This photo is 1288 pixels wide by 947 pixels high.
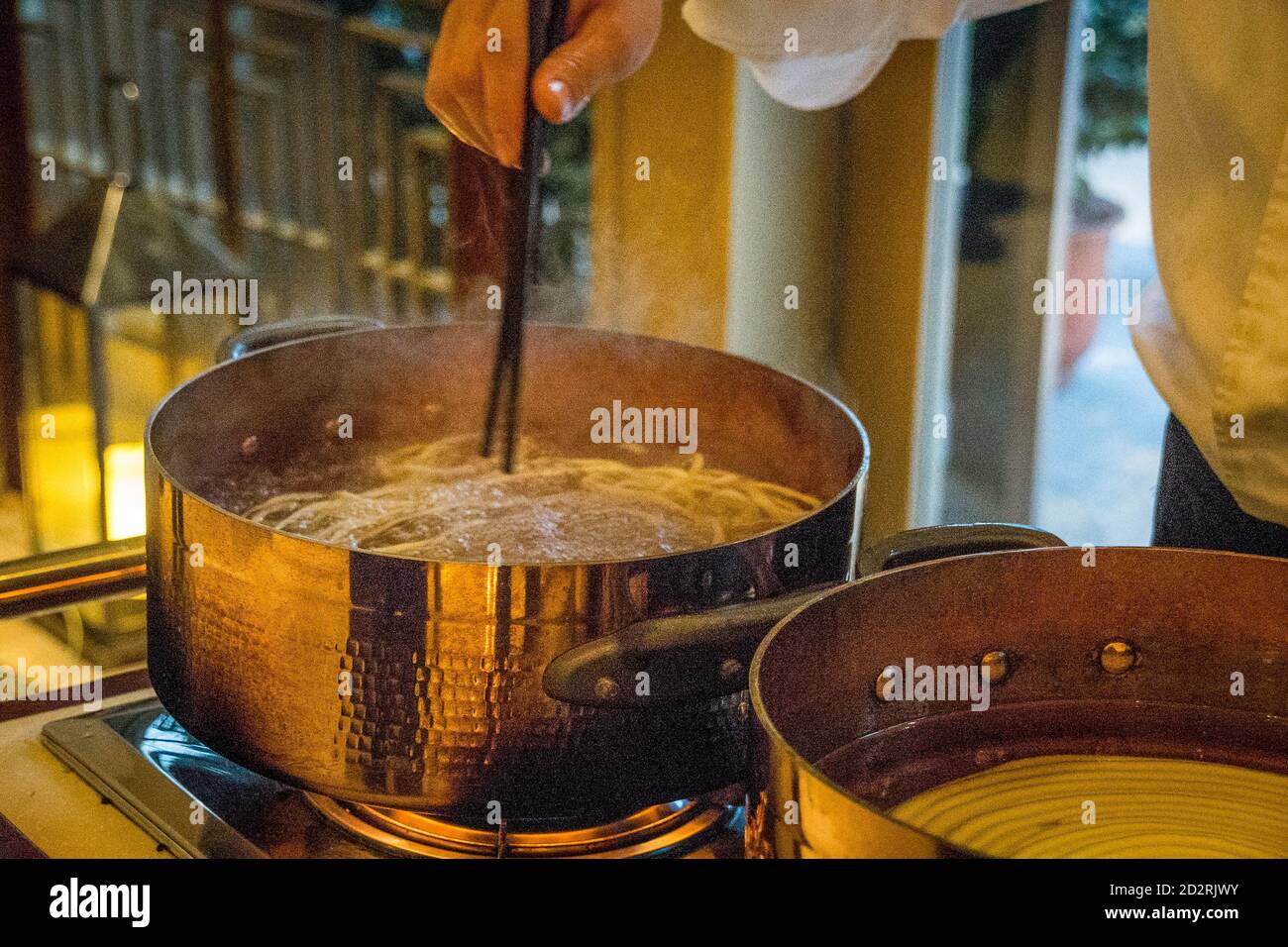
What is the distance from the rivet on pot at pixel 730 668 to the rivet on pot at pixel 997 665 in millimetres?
162

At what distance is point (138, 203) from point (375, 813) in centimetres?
281

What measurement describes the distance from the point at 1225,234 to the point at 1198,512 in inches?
9.4

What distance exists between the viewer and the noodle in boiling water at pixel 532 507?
4.10 ft

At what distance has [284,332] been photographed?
1.39 meters

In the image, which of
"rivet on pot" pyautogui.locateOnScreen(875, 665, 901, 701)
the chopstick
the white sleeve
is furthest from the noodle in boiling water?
the white sleeve

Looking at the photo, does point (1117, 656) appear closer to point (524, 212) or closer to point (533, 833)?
point (533, 833)

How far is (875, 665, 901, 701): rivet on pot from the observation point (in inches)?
35.3

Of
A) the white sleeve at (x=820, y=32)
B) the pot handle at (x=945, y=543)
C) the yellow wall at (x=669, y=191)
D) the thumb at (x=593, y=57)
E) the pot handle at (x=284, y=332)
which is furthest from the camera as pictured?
the yellow wall at (x=669, y=191)

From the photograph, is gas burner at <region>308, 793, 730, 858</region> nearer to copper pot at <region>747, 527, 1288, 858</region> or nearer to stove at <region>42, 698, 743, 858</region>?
stove at <region>42, 698, 743, 858</region>

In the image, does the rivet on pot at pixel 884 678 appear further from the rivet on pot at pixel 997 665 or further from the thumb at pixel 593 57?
the thumb at pixel 593 57

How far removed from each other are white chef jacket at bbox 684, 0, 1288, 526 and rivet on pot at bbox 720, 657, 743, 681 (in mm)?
436

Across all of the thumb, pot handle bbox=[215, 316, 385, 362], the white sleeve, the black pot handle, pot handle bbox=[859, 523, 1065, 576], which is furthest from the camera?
the white sleeve

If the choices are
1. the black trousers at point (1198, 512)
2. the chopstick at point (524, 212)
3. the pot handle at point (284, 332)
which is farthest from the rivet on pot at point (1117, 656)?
the pot handle at point (284, 332)
